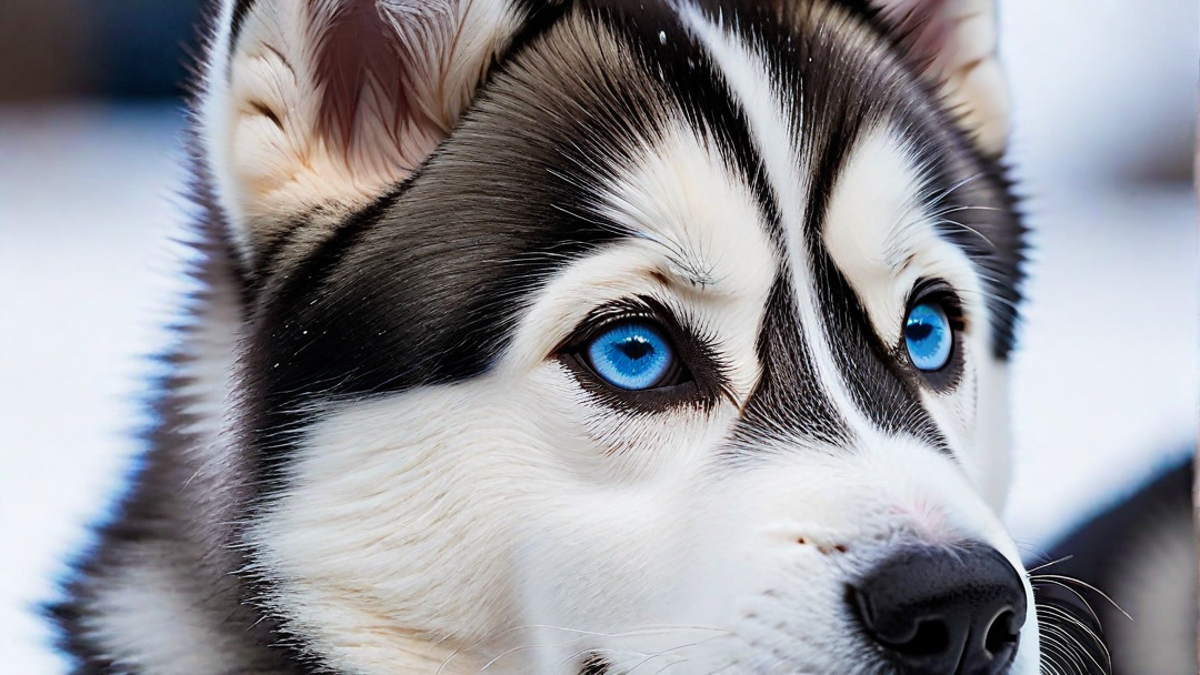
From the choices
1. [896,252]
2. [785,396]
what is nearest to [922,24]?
[896,252]

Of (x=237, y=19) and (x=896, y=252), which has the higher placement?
(x=237, y=19)

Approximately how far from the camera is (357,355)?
1.16 m

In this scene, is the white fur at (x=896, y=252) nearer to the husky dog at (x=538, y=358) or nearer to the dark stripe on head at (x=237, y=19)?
the husky dog at (x=538, y=358)

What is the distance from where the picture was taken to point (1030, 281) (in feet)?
5.15

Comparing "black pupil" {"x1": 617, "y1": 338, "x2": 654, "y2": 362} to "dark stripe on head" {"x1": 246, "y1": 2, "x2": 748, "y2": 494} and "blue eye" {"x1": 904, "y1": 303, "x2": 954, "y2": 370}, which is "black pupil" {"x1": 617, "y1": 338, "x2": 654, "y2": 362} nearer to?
"dark stripe on head" {"x1": 246, "y1": 2, "x2": 748, "y2": 494}

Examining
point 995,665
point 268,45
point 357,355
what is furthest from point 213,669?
point 995,665

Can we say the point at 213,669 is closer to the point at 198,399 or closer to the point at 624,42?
the point at 198,399

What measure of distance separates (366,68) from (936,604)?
33.9 inches

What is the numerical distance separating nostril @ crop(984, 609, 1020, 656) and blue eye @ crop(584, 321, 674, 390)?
1.40ft

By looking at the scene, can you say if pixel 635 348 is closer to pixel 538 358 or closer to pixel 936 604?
pixel 538 358

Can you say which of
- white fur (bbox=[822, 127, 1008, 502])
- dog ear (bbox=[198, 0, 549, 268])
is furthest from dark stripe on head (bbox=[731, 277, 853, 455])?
dog ear (bbox=[198, 0, 549, 268])

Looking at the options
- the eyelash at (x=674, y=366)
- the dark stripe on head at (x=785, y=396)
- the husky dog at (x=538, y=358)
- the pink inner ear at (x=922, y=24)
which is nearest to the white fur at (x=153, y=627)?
the husky dog at (x=538, y=358)

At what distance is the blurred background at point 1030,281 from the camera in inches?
51.2

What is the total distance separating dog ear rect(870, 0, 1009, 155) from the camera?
1.44 meters
